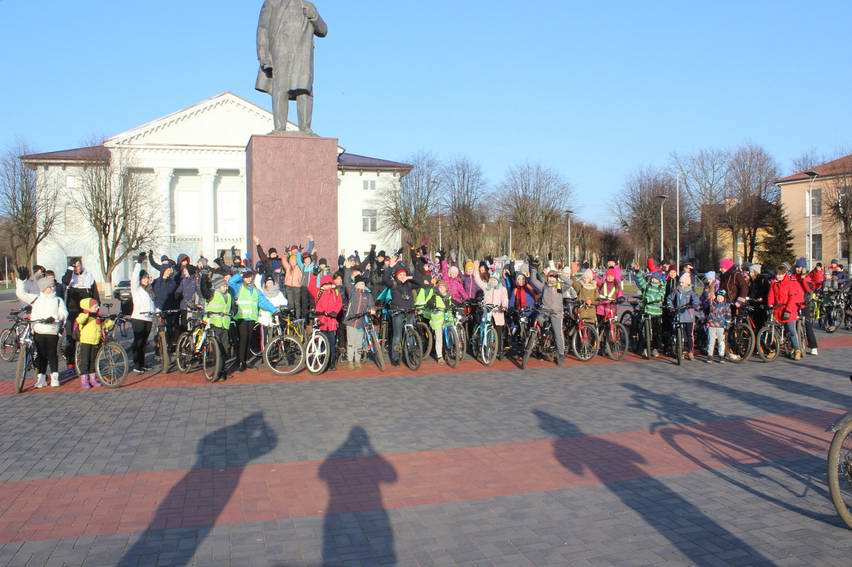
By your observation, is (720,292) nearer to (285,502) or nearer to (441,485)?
(441,485)

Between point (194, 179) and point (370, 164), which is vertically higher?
point (370, 164)

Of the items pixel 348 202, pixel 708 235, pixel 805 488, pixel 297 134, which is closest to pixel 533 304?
pixel 297 134

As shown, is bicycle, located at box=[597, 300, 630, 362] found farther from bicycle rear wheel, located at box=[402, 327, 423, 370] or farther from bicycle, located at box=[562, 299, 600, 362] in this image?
bicycle rear wheel, located at box=[402, 327, 423, 370]

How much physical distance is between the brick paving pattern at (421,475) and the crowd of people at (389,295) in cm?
185

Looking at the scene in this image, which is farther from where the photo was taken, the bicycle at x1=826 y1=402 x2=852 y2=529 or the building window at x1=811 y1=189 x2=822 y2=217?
the building window at x1=811 y1=189 x2=822 y2=217

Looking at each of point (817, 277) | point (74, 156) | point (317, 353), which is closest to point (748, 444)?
point (317, 353)

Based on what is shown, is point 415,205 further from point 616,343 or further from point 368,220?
point 616,343

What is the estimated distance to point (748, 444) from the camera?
8.05m

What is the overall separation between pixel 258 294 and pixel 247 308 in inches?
12.0

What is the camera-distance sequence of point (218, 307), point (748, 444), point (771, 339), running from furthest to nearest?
point (771, 339) < point (218, 307) < point (748, 444)

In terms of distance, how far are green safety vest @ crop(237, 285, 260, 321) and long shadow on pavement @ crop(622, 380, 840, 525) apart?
6426mm

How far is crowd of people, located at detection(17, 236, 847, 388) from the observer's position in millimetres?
13250

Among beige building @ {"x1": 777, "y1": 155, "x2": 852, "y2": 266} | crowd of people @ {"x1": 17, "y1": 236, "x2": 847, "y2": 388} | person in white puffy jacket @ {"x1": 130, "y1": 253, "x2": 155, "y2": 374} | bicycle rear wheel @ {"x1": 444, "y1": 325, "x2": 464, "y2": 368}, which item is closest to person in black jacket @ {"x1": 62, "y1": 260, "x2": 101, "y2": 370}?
crowd of people @ {"x1": 17, "y1": 236, "x2": 847, "y2": 388}

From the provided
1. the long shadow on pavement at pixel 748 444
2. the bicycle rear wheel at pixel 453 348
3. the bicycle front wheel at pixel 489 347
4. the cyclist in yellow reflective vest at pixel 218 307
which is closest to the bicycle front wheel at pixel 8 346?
the cyclist in yellow reflective vest at pixel 218 307
